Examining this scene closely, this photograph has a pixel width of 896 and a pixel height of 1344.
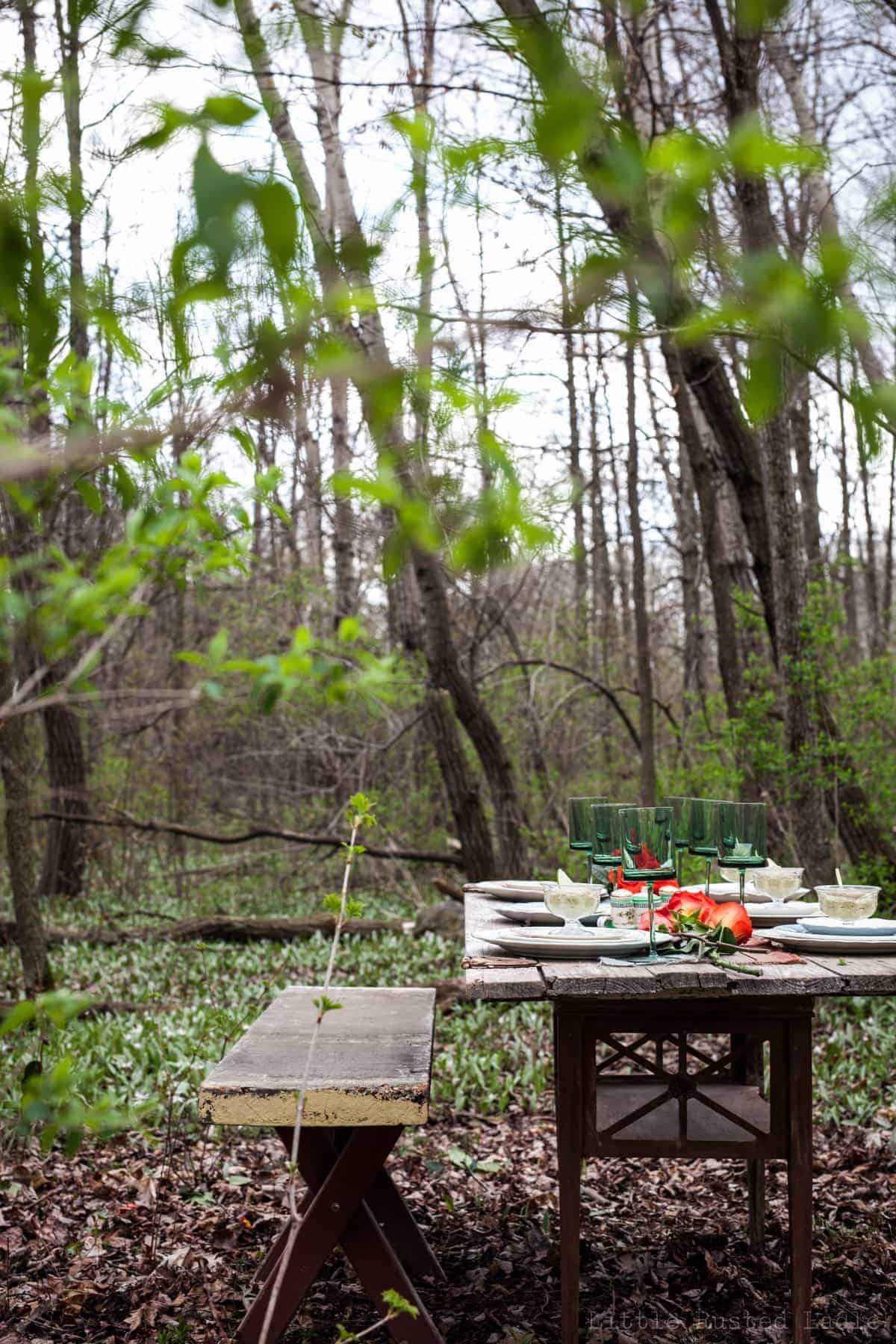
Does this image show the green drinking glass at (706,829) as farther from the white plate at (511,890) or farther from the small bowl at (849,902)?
the white plate at (511,890)

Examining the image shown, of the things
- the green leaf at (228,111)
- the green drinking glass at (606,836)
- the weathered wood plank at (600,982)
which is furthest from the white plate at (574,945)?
the green leaf at (228,111)

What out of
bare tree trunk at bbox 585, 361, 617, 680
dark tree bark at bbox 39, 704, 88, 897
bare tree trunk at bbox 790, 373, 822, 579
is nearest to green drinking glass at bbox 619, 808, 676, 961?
dark tree bark at bbox 39, 704, 88, 897

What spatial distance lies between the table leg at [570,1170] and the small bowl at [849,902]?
666mm

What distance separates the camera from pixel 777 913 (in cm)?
312

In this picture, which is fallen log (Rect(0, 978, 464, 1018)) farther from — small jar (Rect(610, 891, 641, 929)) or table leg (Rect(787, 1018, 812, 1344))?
table leg (Rect(787, 1018, 812, 1344))

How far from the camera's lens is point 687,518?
12.2 m

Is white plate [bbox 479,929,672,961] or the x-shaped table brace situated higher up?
white plate [bbox 479,929,672,961]

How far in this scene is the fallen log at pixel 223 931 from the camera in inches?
309

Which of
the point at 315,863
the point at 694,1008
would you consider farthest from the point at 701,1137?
the point at 315,863

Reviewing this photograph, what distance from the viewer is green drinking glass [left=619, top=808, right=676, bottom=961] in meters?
2.92

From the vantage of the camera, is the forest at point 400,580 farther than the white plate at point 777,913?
No

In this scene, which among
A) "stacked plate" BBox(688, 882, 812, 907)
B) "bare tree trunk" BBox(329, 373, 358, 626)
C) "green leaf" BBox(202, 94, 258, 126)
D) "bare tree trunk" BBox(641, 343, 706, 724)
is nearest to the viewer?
"green leaf" BBox(202, 94, 258, 126)

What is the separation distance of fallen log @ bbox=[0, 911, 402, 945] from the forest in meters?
0.03

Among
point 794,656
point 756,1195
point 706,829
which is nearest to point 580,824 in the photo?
point 706,829
